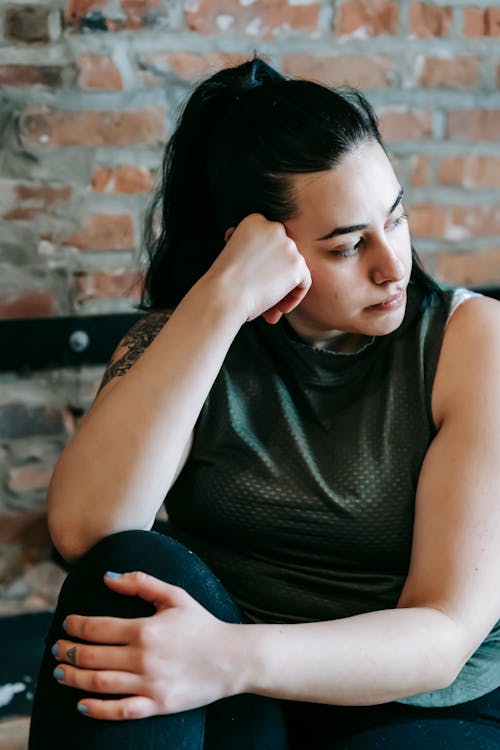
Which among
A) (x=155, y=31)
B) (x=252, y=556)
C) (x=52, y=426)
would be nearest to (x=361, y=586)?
(x=252, y=556)

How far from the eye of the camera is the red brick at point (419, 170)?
186cm

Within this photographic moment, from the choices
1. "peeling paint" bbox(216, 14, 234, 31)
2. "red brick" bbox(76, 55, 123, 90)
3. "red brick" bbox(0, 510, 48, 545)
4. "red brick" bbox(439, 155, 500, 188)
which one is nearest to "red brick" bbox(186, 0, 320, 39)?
"peeling paint" bbox(216, 14, 234, 31)

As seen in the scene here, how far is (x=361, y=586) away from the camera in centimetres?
118

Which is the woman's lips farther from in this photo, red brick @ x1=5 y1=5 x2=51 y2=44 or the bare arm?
red brick @ x1=5 y1=5 x2=51 y2=44

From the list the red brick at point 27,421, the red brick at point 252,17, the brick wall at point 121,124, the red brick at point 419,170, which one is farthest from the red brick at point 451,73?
the red brick at point 27,421

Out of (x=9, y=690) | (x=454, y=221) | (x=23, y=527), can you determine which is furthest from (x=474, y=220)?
(x=9, y=690)

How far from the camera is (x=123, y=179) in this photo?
169 cm

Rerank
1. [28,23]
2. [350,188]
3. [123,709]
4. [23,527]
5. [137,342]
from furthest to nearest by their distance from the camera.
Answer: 1. [23,527]
2. [28,23]
3. [137,342]
4. [350,188]
5. [123,709]

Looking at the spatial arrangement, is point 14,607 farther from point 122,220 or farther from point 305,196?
point 305,196

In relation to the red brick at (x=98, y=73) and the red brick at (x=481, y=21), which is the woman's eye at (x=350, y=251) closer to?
the red brick at (x=98, y=73)

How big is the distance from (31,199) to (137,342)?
0.52 metres

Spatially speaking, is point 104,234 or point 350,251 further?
point 104,234

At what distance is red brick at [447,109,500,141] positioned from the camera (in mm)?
1868

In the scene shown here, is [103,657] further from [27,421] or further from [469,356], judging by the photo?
[27,421]
